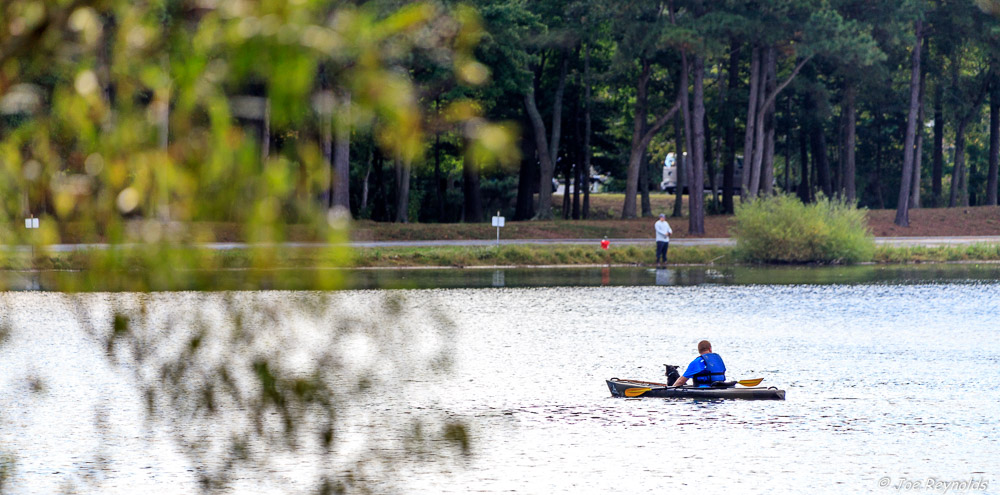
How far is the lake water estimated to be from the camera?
1184 cm

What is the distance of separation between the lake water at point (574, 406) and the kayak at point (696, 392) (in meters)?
0.21

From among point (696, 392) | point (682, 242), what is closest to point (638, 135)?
point (682, 242)

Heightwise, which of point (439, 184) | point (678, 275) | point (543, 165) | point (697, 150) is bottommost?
point (678, 275)

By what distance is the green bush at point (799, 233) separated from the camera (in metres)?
49.1

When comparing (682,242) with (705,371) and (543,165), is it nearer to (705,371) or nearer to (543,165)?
(543,165)

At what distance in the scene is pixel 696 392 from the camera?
2084cm

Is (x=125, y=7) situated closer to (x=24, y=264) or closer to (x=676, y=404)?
(x=24, y=264)

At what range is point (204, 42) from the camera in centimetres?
407

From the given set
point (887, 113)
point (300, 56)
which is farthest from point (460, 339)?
point (887, 113)

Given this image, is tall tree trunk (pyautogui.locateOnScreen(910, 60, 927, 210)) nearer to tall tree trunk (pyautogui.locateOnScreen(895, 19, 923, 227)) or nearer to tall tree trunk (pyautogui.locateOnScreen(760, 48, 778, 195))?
tall tree trunk (pyautogui.locateOnScreen(895, 19, 923, 227))

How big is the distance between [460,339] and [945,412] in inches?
499

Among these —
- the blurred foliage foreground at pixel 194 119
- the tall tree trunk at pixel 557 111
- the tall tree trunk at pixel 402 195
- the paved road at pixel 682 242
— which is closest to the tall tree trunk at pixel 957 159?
the paved road at pixel 682 242

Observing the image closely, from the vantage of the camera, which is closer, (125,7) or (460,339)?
(125,7)

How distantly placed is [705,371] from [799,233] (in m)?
30.5
